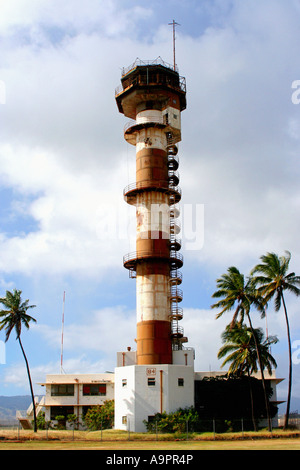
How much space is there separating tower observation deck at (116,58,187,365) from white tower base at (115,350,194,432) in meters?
2.35

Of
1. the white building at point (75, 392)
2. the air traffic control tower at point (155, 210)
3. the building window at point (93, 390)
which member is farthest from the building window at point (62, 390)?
the air traffic control tower at point (155, 210)

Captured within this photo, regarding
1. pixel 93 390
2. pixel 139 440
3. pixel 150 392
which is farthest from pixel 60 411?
pixel 139 440

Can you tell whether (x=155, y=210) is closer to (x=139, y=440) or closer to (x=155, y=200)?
(x=155, y=200)

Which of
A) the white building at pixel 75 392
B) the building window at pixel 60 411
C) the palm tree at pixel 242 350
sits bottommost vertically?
the building window at pixel 60 411

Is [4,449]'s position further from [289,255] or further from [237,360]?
[289,255]

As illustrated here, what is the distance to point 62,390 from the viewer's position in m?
77.4

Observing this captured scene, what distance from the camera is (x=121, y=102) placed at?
69.8 meters

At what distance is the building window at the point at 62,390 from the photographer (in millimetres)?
76812

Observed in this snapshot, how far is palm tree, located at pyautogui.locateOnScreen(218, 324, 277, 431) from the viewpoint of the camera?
60250 millimetres

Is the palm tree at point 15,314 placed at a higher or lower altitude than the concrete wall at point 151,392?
higher

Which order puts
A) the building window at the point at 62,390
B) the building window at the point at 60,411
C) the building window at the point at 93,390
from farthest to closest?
the building window at the point at 62,390 → the building window at the point at 93,390 → the building window at the point at 60,411

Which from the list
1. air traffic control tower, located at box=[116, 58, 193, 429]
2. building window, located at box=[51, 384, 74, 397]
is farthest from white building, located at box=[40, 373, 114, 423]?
air traffic control tower, located at box=[116, 58, 193, 429]

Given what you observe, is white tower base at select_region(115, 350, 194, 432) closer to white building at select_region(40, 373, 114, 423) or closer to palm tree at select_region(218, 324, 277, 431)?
palm tree at select_region(218, 324, 277, 431)

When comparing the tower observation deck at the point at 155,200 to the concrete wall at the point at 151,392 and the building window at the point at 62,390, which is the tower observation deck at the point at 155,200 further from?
the building window at the point at 62,390
